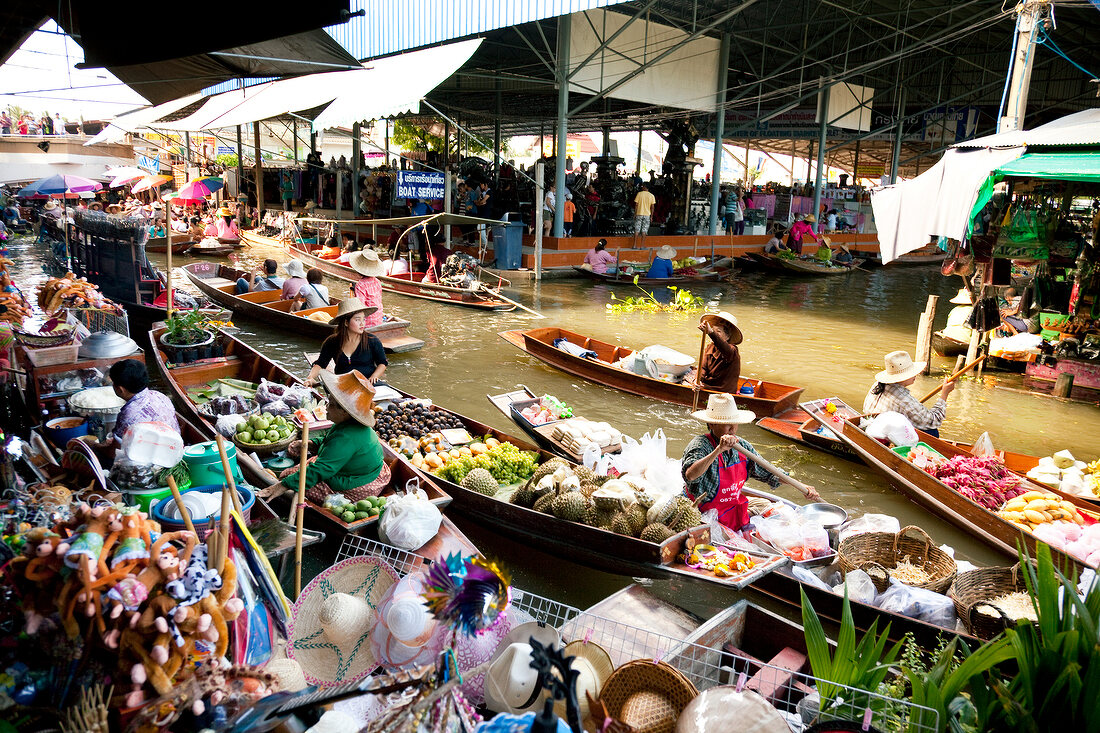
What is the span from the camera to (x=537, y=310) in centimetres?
1470

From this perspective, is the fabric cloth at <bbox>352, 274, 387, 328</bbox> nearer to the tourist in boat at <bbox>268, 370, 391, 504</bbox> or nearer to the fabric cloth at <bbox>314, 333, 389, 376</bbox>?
the fabric cloth at <bbox>314, 333, 389, 376</bbox>

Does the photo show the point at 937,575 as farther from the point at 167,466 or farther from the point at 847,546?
the point at 167,466

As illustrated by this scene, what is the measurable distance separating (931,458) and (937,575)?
209 centimetres

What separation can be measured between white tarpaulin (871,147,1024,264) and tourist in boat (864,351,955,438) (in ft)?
6.78

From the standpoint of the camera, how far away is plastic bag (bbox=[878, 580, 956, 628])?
153 inches

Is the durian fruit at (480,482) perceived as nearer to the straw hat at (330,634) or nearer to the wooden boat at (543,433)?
the wooden boat at (543,433)

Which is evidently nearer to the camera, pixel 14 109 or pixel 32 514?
pixel 32 514

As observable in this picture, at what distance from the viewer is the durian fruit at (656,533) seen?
437 centimetres

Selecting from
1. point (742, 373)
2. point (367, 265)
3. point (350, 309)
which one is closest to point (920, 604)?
point (350, 309)

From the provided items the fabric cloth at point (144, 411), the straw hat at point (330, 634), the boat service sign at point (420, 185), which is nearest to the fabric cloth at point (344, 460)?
the fabric cloth at point (144, 411)

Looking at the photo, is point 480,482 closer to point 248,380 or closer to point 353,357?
point 353,357

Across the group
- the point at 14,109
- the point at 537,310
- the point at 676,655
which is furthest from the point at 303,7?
the point at 14,109

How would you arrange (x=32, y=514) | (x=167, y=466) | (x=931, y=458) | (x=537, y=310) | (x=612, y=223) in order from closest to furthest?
(x=32, y=514), (x=167, y=466), (x=931, y=458), (x=537, y=310), (x=612, y=223)

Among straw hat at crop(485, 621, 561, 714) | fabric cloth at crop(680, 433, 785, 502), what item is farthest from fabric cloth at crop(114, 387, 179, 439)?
fabric cloth at crop(680, 433, 785, 502)
